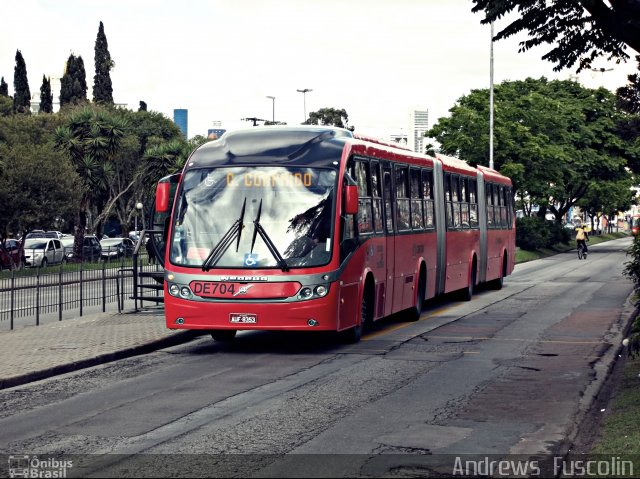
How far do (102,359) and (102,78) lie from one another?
3111 inches

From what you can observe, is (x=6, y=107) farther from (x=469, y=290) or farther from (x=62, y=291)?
(x=62, y=291)

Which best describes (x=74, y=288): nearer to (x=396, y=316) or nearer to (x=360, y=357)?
(x=396, y=316)

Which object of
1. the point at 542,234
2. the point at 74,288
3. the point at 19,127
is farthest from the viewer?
the point at 19,127

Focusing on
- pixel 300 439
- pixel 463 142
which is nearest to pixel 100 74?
pixel 463 142

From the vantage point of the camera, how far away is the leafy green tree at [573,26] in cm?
1073

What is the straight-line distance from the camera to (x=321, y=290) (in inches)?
632

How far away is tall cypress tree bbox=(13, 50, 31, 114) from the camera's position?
92.2 m

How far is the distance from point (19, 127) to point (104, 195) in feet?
34.3

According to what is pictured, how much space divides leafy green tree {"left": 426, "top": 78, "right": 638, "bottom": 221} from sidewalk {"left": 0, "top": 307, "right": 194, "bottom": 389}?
43.2m

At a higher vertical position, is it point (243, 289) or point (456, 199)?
point (456, 199)

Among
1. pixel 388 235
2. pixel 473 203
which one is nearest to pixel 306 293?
pixel 388 235

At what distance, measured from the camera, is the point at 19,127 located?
73.9 m

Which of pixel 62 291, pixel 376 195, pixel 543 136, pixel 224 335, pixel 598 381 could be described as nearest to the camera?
pixel 598 381

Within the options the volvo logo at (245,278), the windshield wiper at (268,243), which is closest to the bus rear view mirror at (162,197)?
the windshield wiper at (268,243)
